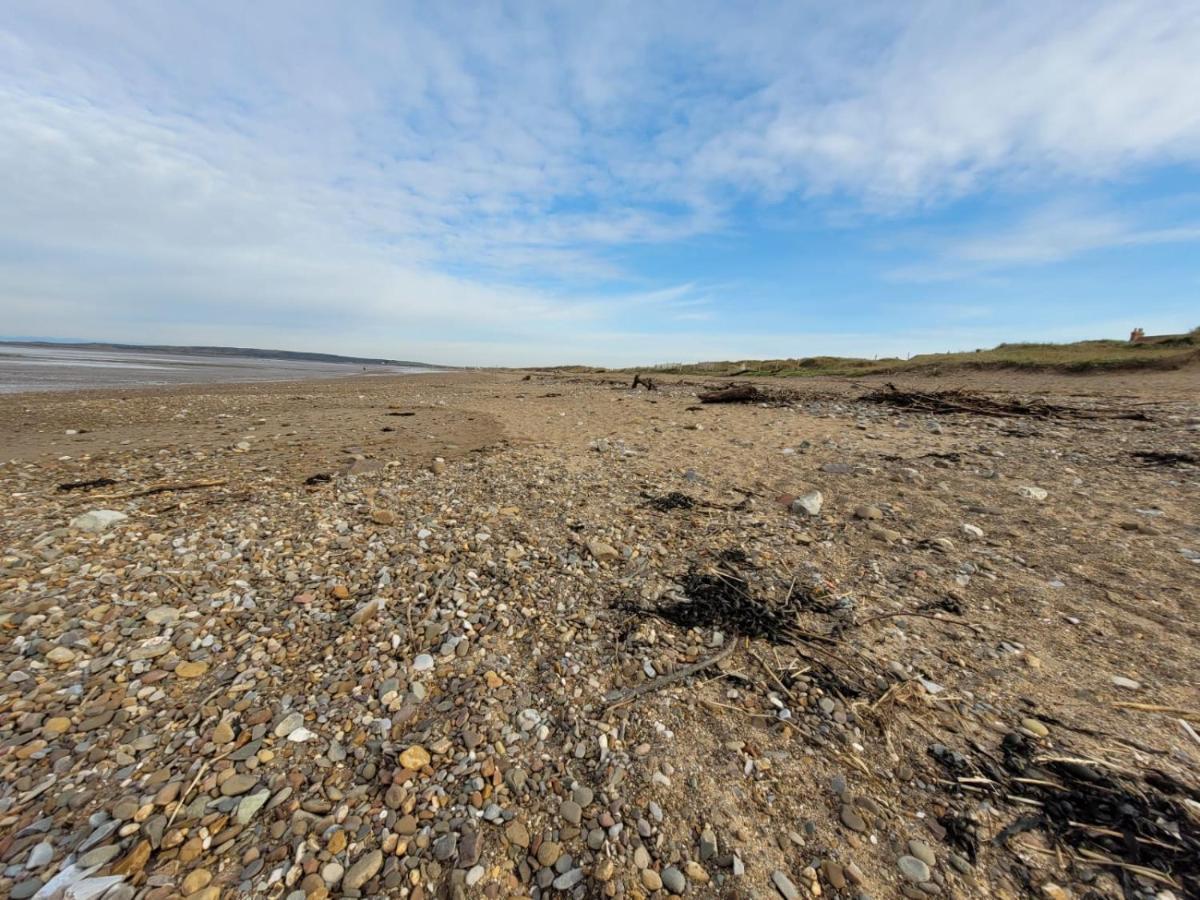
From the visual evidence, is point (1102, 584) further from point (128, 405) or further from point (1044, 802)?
point (128, 405)

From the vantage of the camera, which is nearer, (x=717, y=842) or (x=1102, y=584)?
(x=717, y=842)

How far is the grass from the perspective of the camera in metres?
16.6

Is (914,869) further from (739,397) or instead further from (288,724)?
(739,397)

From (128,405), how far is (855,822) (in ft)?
51.4

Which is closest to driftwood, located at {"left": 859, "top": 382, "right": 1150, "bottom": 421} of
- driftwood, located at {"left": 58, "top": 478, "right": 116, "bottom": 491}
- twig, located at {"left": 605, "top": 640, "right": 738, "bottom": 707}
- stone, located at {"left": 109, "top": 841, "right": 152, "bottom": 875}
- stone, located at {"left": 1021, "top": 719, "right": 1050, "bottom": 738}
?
stone, located at {"left": 1021, "top": 719, "right": 1050, "bottom": 738}

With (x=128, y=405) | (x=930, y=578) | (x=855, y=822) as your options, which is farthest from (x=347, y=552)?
(x=128, y=405)

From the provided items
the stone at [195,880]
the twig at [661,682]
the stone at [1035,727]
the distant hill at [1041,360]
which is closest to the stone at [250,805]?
the stone at [195,880]

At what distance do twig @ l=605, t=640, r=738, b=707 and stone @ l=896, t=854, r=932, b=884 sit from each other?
1169 millimetres

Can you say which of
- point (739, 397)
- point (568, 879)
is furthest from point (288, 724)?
point (739, 397)

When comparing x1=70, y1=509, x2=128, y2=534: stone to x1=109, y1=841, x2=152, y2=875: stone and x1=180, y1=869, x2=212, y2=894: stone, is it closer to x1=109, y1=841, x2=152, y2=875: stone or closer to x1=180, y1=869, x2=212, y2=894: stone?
x1=109, y1=841, x2=152, y2=875: stone

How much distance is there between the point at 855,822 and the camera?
1981 millimetres

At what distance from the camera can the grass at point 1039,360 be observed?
16562mm

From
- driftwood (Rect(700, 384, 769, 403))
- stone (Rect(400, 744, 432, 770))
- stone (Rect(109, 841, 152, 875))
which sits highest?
driftwood (Rect(700, 384, 769, 403))

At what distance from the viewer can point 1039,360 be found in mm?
19000
